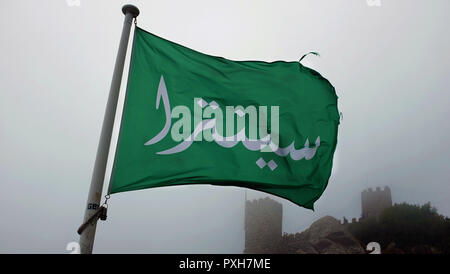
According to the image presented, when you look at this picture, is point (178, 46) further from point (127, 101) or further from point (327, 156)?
point (327, 156)

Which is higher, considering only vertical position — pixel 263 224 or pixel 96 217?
pixel 263 224

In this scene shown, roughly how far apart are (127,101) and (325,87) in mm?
3245

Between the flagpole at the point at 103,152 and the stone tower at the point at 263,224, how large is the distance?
82106mm

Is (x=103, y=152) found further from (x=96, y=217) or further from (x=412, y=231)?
(x=412, y=231)

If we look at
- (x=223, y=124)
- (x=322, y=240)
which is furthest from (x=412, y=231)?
(x=223, y=124)

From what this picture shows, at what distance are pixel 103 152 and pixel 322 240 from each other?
273ft

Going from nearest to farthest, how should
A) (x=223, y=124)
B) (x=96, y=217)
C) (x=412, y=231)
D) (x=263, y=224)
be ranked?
1. (x=96, y=217)
2. (x=223, y=124)
3. (x=412, y=231)
4. (x=263, y=224)

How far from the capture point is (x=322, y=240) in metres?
81.8

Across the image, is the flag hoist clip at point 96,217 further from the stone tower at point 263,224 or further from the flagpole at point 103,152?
the stone tower at point 263,224

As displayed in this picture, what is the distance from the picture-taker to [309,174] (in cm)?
570

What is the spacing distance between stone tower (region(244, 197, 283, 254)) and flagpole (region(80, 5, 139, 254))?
3233 inches

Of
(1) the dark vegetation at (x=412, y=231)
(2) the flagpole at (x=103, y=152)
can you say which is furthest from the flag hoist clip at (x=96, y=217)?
(1) the dark vegetation at (x=412, y=231)

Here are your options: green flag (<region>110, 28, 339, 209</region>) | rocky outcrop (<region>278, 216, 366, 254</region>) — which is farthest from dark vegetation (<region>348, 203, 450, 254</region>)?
green flag (<region>110, 28, 339, 209</region>)
